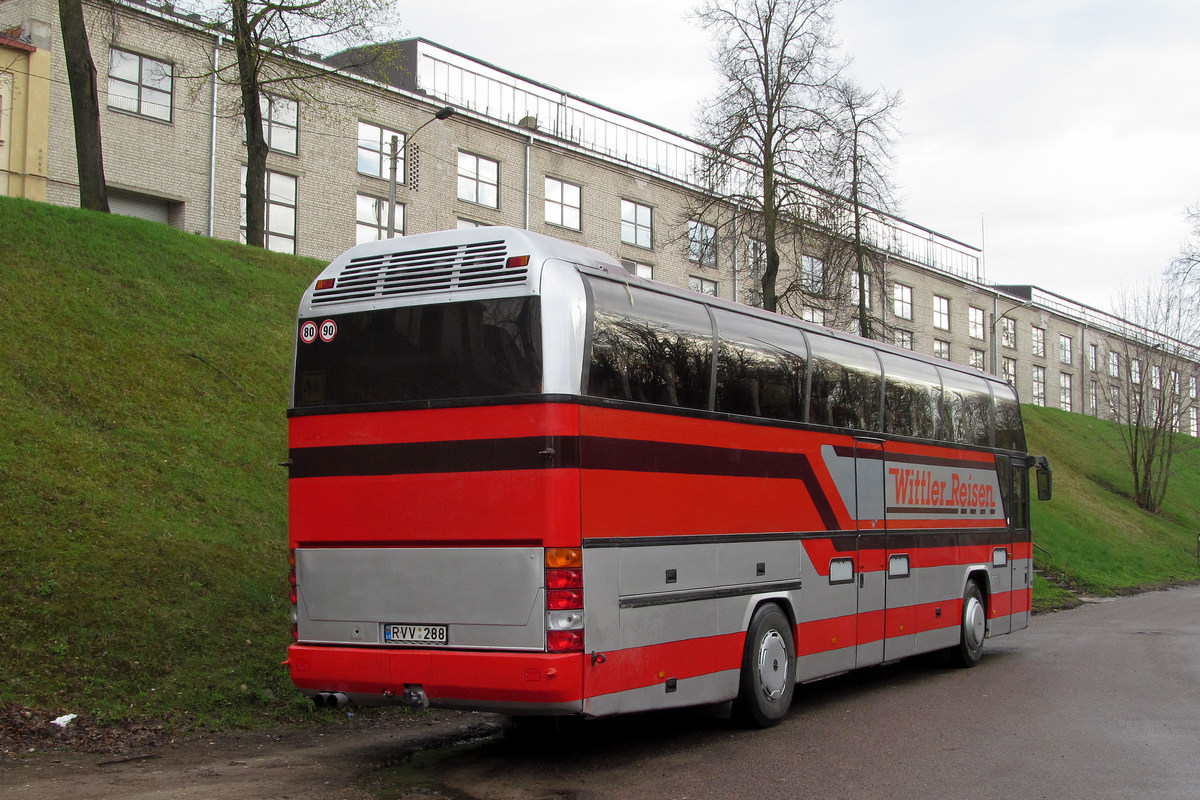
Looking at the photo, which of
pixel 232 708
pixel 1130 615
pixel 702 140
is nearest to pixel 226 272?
pixel 702 140

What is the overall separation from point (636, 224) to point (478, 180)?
882cm

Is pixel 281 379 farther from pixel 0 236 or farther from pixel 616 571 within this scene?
pixel 616 571

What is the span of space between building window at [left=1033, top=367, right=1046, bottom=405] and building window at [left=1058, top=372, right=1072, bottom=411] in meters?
2.17

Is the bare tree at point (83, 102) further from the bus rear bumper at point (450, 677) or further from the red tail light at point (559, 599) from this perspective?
the red tail light at point (559, 599)

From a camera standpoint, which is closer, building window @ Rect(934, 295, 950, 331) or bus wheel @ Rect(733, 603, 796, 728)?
bus wheel @ Rect(733, 603, 796, 728)

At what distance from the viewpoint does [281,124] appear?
120ft

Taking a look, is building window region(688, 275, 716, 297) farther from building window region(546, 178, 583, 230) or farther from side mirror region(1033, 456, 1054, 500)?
side mirror region(1033, 456, 1054, 500)

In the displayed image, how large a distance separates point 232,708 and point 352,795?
3.06 metres

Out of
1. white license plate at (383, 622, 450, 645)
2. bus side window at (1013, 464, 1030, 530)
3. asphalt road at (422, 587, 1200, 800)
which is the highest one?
bus side window at (1013, 464, 1030, 530)

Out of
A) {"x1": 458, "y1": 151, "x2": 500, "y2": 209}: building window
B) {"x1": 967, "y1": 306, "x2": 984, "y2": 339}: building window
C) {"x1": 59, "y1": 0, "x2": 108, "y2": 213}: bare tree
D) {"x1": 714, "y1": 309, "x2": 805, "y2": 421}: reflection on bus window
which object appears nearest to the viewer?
{"x1": 714, "y1": 309, "x2": 805, "y2": 421}: reflection on bus window

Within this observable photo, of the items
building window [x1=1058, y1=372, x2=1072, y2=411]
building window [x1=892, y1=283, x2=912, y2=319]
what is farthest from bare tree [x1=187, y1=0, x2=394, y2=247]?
building window [x1=1058, y1=372, x2=1072, y2=411]

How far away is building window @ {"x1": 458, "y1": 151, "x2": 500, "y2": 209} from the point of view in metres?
41.5

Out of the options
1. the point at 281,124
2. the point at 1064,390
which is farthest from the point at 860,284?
the point at 1064,390

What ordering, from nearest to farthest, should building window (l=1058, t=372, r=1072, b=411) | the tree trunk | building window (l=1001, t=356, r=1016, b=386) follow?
1. the tree trunk
2. building window (l=1001, t=356, r=1016, b=386)
3. building window (l=1058, t=372, r=1072, b=411)
